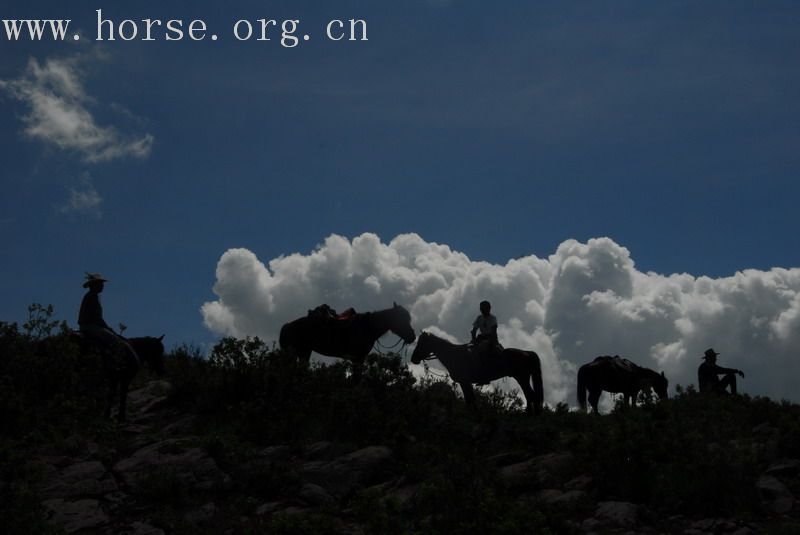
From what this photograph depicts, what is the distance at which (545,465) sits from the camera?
40.3 feet

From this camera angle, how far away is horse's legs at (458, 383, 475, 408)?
1669 cm

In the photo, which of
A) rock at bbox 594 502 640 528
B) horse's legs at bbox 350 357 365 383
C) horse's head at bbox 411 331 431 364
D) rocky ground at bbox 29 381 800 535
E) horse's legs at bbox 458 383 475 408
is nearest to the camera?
rock at bbox 594 502 640 528

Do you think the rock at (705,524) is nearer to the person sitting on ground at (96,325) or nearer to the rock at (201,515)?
the rock at (201,515)

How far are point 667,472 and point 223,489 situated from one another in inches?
270

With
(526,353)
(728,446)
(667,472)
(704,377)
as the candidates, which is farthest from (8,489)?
(704,377)

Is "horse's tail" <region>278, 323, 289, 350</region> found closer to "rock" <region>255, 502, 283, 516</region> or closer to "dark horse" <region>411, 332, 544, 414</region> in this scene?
"dark horse" <region>411, 332, 544, 414</region>

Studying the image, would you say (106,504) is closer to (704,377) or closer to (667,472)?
(667,472)

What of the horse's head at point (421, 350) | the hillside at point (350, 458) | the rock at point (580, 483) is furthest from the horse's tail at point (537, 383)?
the rock at point (580, 483)

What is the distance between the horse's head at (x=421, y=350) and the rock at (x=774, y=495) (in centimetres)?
870

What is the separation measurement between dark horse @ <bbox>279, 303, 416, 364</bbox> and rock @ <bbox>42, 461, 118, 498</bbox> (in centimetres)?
753

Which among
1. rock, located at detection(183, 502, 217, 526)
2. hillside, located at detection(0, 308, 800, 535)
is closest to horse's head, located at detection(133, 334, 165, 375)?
hillside, located at detection(0, 308, 800, 535)

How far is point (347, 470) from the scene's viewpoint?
12.1 meters

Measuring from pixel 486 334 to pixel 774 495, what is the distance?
7.60 meters

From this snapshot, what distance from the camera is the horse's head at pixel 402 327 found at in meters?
19.1
